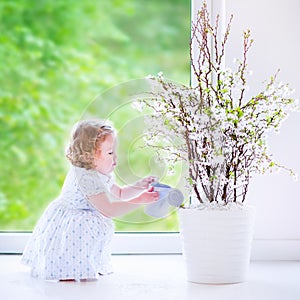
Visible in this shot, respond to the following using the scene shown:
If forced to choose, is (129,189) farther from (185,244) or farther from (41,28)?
(41,28)

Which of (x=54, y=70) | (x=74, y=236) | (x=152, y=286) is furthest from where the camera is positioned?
(x=54, y=70)

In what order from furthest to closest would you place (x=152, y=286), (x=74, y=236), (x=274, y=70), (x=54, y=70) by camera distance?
(x=54, y=70), (x=274, y=70), (x=74, y=236), (x=152, y=286)

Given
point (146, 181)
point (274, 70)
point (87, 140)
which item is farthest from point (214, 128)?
point (274, 70)

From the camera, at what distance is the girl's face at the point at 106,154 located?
6.49 feet

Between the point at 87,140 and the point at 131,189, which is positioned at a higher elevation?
the point at 87,140

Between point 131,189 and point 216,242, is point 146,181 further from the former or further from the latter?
point 216,242

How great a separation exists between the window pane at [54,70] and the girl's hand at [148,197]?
3.17 feet

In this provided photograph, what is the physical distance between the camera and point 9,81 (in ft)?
9.52

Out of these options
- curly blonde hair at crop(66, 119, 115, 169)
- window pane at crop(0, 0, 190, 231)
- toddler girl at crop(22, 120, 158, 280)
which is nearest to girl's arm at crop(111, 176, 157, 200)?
toddler girl at crop(22, 120, 158, 280)

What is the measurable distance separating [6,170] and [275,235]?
1164 mm

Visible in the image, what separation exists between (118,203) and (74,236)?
0.15 m

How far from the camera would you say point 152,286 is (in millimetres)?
1794

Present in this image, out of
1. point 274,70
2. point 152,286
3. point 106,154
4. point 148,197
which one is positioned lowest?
point 152,286

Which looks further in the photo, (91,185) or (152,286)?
(91,185)
